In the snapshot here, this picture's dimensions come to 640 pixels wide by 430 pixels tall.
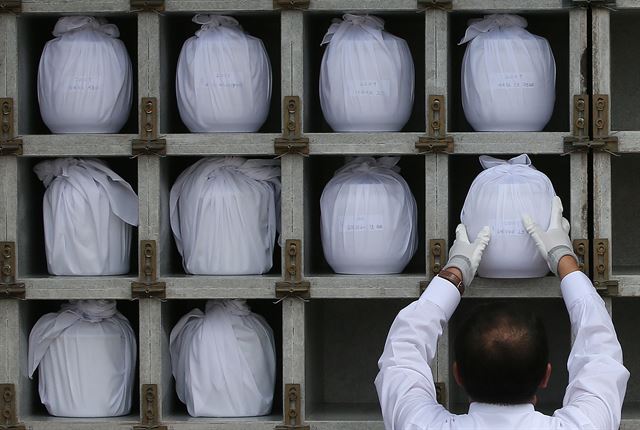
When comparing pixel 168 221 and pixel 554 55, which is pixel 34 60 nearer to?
pixel 168 221

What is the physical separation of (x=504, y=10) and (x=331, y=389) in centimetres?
134

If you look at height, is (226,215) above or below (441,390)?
above

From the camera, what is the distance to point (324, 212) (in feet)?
10.7

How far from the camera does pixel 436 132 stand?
312cm

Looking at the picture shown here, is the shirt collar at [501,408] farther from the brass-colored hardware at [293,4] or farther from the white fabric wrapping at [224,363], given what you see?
the brass-colored hardware at [293,4]

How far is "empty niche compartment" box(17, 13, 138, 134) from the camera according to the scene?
129 inches

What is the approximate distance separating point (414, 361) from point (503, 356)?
0.28m

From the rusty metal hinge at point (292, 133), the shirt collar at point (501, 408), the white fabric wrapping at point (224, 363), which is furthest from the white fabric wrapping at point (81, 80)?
the shirt collar at point (501, 408)

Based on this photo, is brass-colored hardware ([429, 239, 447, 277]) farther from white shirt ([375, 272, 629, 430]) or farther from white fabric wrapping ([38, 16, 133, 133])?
white fabric wrapping ([38, 16, 133, 133])

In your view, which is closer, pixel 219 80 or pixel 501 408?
pixel 501 408

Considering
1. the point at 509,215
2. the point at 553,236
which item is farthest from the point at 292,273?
the point at 553,236

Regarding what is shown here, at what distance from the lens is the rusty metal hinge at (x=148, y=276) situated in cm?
318

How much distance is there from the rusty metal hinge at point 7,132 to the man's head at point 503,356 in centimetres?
161

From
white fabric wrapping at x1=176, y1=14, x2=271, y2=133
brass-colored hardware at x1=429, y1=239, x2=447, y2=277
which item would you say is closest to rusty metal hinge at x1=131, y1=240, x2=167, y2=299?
white fabric wrapping at x1=176, y1=14, x2=271, y2=133
